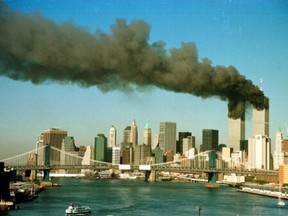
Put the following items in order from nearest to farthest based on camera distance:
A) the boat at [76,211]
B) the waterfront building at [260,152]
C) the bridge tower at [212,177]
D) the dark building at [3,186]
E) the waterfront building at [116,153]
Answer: the boat at [76,211]
the dark building at [3,186]
the bridge tower at [212,177]
the waterfront building at [260,152]
the waterfront building at [116,153]

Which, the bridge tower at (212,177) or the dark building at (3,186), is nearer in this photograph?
the dark building at (3,186)

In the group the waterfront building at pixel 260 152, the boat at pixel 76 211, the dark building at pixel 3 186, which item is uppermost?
the waterfront building at pixel 260 152

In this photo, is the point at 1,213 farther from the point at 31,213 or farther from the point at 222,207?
the point at 222,207

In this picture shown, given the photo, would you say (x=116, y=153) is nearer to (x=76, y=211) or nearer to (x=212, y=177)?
(x=212, y=177)

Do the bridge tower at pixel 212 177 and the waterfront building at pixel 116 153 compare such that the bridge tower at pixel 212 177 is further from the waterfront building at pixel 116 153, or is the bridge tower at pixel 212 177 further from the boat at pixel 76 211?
the waterfront building at pixel 116 153

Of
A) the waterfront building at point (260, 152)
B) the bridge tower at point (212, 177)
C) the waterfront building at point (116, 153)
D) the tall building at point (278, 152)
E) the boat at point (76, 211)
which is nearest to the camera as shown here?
the boat at point (76, 211)

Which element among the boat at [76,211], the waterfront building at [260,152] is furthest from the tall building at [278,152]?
the boat at [76,211]

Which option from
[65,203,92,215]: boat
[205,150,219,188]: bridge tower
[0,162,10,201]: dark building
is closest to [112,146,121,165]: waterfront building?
[205,150,219,188]: bridge tower

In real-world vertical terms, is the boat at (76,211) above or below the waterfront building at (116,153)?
below
